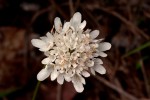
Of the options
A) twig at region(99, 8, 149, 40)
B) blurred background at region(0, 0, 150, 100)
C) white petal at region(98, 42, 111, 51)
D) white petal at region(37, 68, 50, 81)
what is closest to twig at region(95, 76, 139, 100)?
blurred background at region(0, 0, 150, 100)

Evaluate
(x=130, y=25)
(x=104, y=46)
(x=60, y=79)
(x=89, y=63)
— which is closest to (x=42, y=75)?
(x=60, y=79)

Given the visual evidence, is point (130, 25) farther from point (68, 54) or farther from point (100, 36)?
point (68, 54)

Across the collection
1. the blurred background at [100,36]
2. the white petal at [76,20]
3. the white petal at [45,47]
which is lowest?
the white petal at [45,47]

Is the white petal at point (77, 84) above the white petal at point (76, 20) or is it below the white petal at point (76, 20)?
below

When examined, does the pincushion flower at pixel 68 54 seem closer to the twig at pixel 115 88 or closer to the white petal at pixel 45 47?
the white petal at pixel 45 47

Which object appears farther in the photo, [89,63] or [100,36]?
[100,36]

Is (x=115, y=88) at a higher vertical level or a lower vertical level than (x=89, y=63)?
higher

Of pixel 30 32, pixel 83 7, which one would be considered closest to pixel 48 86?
pixel 30 32

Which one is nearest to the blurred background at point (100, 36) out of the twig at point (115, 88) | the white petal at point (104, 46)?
the twig at point (115, 88)

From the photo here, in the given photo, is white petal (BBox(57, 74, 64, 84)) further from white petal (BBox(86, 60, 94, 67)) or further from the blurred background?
the blurred background
